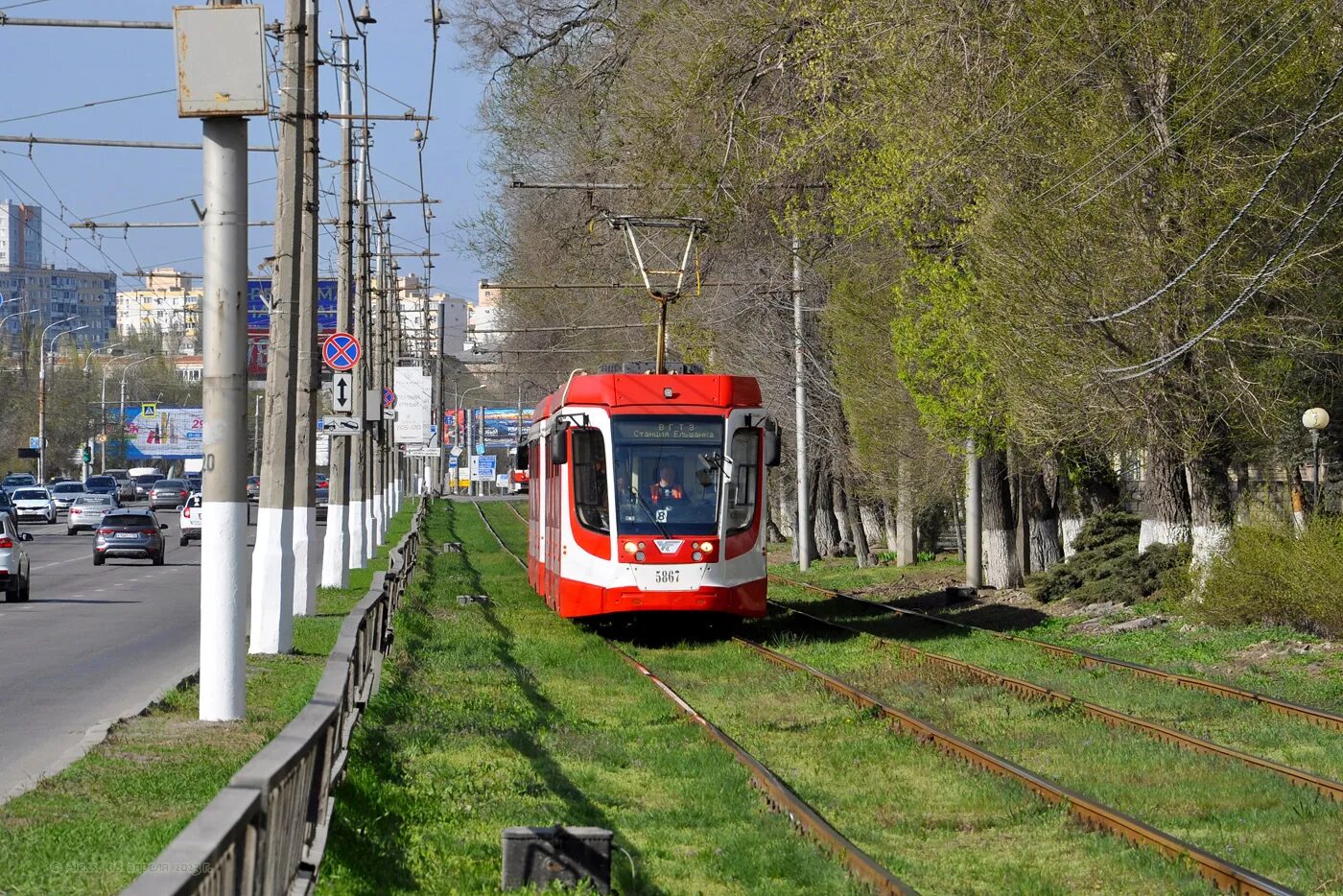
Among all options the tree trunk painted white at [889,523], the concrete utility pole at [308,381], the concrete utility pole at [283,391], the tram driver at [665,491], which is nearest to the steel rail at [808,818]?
the concrete utility pole at [283,391]

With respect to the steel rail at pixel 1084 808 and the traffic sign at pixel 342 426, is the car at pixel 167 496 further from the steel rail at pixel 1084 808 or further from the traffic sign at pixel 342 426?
the steel rail at pixel 1084 808

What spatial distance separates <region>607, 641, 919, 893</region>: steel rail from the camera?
27.5 feet

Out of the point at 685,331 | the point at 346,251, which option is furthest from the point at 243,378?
the point at 685,331

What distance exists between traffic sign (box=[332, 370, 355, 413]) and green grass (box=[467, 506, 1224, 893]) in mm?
11959

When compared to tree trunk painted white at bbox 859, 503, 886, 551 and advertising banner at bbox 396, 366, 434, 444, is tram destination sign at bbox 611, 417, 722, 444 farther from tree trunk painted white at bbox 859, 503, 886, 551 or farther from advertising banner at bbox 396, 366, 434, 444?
advertising banner at bbox 396, 366, 434, 444

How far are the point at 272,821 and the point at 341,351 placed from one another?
74.5ft

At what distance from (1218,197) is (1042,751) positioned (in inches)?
385

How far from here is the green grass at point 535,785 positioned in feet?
28.9

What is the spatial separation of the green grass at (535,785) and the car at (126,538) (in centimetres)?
2536

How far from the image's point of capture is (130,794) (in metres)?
10.2

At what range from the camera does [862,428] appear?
115 ft

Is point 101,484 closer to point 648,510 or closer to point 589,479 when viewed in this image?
point 589,479

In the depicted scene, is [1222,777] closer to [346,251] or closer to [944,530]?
[346,251]

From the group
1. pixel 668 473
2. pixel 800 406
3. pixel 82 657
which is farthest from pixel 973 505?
pixel 82 657
